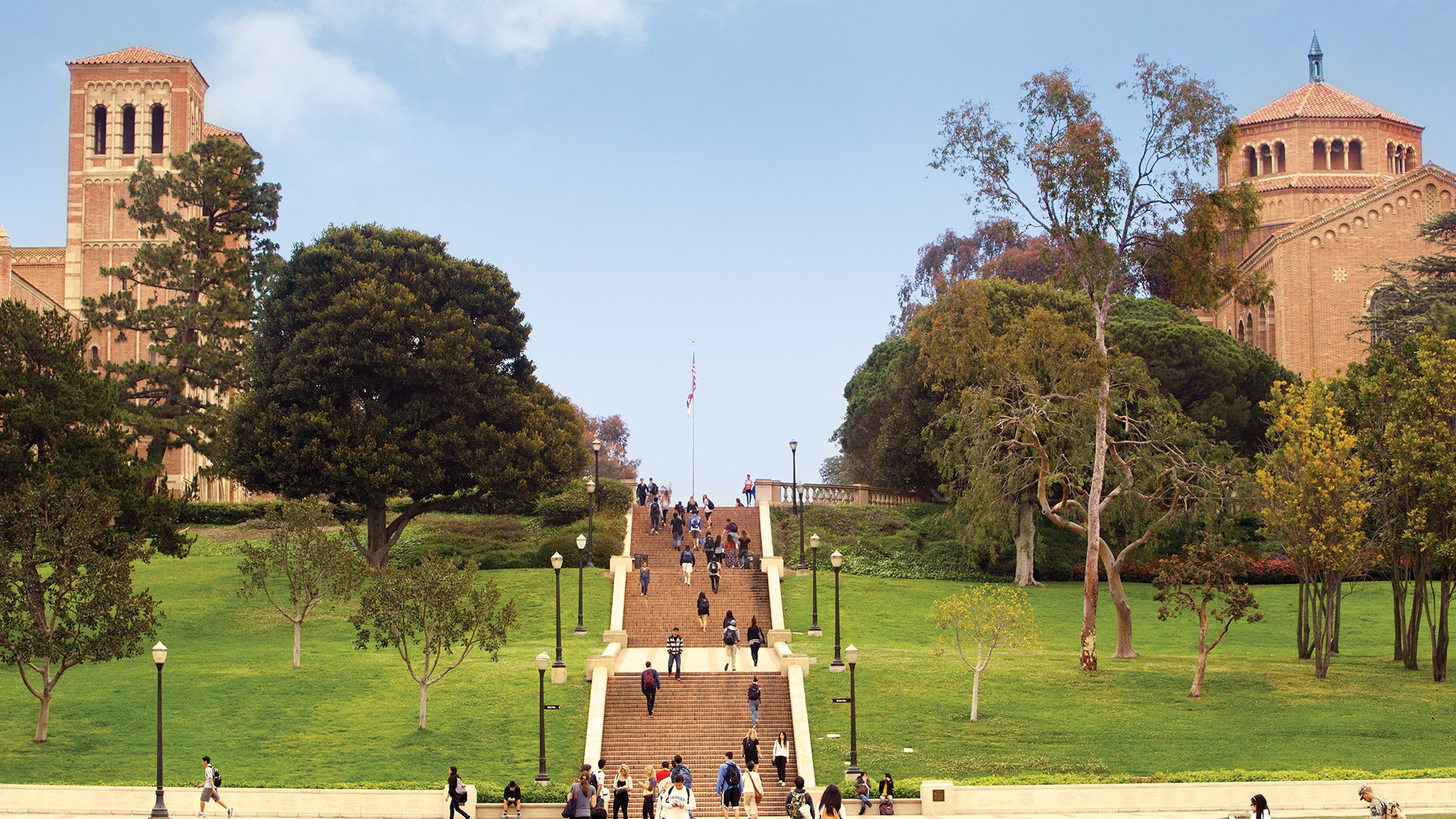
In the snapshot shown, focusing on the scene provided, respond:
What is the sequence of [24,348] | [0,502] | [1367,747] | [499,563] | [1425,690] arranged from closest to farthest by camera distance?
[1367,747]
[0,502]
[1425,690]
[24,348]
[499,563]

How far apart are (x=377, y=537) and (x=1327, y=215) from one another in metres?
49.9

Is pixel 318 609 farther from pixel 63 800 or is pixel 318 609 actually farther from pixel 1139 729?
pixel 1139 729

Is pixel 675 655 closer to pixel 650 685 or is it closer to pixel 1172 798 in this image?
pixel 650 685

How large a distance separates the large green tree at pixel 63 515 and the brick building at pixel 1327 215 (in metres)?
49.8

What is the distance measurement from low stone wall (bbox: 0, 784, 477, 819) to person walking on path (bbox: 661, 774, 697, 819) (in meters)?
3.81

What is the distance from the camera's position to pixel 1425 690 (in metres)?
33.1

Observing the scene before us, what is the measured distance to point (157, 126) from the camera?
81188mm

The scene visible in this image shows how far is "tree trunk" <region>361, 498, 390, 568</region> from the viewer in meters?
48.8

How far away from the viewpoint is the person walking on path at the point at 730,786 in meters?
24.6

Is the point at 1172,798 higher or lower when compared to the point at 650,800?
lower

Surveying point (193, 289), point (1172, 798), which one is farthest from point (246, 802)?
point (193, 289)

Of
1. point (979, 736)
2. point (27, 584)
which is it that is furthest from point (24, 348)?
point (979, 736)

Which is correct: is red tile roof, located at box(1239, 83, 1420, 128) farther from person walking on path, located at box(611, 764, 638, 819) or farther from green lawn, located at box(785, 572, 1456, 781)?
person walking on path, located at box(611, 764, 638, 819)

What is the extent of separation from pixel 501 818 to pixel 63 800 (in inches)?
310
